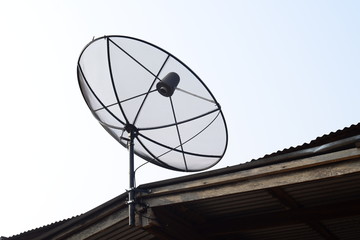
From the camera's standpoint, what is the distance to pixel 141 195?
5.22m

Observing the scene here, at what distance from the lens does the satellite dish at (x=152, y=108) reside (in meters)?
5.96

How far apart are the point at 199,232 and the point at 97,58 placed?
8.42 ft

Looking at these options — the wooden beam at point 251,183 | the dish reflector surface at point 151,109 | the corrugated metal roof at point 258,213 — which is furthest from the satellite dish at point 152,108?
the wooden beam at point 251,183

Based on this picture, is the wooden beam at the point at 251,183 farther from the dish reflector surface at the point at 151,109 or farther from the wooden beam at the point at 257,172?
the dish reflector surface at the point at 151,109

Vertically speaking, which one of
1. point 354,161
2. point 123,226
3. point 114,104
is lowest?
point 354,161

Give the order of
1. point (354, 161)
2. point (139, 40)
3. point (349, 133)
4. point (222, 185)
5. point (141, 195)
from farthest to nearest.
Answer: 1. point (349, 133)
2. point (139, 40)
3. point (141, 195)
4. point (222, 185)
5. point (354, 161)

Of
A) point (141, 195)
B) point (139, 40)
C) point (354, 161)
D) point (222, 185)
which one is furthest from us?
point (139, 40)

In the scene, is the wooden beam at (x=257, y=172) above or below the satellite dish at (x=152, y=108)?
below

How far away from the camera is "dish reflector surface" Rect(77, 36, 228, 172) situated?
5984 millimetres

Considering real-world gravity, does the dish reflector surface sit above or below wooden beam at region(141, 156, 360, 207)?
above

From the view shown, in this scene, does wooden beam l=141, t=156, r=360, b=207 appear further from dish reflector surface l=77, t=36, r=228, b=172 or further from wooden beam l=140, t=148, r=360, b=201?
dish reflector surface l=77, t=36, r=228, b=172

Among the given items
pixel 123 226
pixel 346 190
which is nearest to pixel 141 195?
pixel 123 226

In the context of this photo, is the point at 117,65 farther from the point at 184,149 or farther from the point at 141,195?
the point at 141,195

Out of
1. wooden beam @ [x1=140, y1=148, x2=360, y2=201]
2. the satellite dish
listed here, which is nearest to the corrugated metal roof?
wooden beam @ [x1=140, y1=148, x2=360, y2=201]
